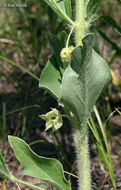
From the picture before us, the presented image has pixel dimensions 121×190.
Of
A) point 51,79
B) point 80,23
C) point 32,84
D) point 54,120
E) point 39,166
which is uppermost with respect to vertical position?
point 80,23

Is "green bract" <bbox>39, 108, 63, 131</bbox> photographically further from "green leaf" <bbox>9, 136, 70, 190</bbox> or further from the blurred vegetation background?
the blurred vegetation background

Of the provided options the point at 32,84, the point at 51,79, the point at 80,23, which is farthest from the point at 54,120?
the point at 32,84

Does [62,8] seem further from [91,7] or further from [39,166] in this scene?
[39,166]

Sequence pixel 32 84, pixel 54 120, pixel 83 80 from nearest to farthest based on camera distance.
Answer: pixel 83 80
pixel 54 120
pixel 32 84

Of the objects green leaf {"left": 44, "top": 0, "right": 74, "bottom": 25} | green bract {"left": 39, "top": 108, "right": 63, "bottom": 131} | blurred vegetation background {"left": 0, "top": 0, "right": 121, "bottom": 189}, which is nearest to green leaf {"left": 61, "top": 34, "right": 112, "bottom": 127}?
green bract {"left": 39, "top": 108, "right": 63, "bottom": 131}

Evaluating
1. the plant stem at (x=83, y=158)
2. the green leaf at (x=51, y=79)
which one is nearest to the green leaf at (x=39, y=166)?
the plant stem at (x=83, y=158)

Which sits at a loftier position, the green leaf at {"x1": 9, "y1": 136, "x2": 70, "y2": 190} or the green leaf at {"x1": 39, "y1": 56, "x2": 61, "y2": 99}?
the green leaf at {"x1": 39, "y1": 56, "x2": 61, "y2": 99}
